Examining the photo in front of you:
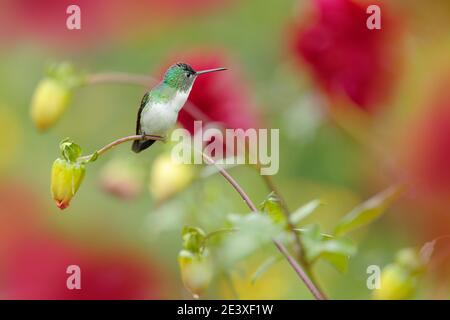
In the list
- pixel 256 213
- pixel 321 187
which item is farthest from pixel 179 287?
pixel 256 213

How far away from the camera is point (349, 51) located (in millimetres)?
565

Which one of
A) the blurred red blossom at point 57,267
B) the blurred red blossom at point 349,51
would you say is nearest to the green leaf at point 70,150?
the blurred red blossom at point 349,51

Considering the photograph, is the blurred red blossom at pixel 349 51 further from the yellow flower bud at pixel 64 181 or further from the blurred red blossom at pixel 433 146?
the yellow flower bud at pixel 64 181

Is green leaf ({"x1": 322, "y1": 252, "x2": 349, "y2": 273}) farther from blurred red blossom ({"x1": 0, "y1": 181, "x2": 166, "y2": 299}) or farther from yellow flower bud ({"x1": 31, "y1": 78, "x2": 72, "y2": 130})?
blurred red blossom ({"x1": 0, "y1": 181, "x2": 166, "y2": 299})

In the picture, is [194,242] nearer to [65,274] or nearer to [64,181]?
[64,181]

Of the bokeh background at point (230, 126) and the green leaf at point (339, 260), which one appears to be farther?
the bokeh background at point (230, 126)

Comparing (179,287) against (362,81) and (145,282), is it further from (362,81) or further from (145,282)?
(362,81)

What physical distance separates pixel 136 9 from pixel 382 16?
0.44m

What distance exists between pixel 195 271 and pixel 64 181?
0.07 meters

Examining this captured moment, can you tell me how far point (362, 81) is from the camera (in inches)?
22.7

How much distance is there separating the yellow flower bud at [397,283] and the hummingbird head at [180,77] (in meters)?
0.11

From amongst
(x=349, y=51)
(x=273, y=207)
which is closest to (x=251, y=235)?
(x=273, y=207)

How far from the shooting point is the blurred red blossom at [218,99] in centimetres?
48

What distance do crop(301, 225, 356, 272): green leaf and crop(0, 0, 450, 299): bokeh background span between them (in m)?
0.07
